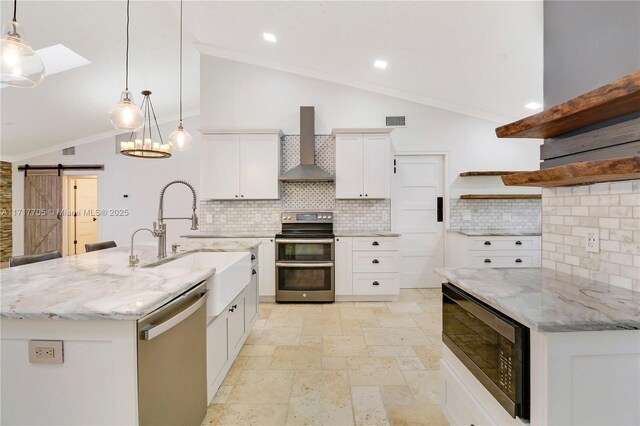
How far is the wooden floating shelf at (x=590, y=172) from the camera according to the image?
98cm

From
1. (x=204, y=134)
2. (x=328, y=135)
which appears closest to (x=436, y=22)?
(x=328, y=135)

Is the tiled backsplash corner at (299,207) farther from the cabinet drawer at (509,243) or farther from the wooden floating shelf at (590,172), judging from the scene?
the wooden floating shelf at (590,172)

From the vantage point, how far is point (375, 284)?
12.8ft

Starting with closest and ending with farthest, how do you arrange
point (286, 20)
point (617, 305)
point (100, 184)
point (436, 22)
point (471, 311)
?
1. point (617, 305)
2. point (471, 311)
3. point (436, 22)
4. point (286, 20)
5. point (100, 184)

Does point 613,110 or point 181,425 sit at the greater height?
point 613,110

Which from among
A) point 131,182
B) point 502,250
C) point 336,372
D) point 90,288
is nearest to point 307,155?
point 336,372

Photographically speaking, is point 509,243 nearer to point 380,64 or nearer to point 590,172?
point 380,64

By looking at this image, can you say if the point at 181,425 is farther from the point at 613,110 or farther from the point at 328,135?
the point at 328,135

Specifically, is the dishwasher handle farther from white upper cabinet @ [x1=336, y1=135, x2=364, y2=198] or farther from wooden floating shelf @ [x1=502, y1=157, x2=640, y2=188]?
white upper cabinet @ [x1=336, y1=135, x2=364, y2=198]

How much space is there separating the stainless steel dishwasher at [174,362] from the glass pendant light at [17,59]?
1533mm

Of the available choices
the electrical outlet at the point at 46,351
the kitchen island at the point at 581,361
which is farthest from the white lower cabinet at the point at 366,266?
the electrical outlet at the point at 46,351

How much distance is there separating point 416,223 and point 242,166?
2851 mm

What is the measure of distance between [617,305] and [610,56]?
45.0 inches

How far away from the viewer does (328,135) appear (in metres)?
4.50
